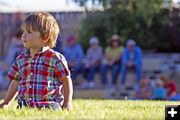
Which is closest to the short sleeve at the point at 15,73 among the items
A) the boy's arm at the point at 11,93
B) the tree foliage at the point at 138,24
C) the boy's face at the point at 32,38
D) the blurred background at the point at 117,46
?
the boy's arm at the point at 11,93

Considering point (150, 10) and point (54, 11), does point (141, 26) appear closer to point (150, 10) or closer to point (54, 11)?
point (150, 10)

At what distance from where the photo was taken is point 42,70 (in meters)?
5.89

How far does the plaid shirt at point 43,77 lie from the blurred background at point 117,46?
826cm

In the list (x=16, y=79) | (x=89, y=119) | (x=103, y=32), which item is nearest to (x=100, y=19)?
(x=103, y=32)

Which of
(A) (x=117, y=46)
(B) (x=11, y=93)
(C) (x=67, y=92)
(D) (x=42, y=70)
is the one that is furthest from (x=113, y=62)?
(C) (x=67, y=92)

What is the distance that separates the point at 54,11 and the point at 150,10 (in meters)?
3.56

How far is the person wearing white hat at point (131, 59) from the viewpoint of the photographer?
1596 centimetres

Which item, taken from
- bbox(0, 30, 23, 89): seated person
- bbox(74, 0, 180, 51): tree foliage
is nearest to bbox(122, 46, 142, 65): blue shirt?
bbox(0, 30, 23, 89): seated person

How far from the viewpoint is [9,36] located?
20.7 m

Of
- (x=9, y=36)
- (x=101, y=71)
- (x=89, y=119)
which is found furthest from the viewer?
(x=9, y=36)

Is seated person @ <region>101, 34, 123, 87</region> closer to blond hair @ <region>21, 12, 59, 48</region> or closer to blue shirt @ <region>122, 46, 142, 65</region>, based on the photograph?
blue shirt @ <region>122, 46, 142, 65</region>

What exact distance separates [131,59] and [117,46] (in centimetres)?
68

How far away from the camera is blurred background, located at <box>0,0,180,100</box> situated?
1599 cm

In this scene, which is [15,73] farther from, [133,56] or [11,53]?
[11,53]
